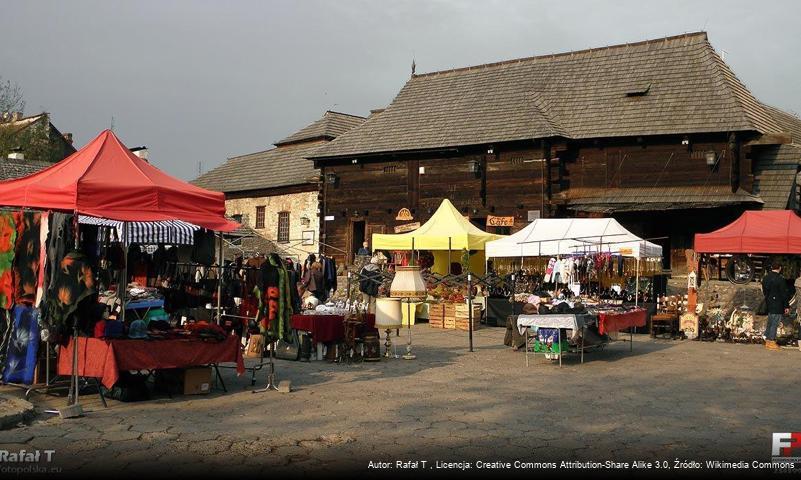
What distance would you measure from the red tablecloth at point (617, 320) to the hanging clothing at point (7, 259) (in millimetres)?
8986

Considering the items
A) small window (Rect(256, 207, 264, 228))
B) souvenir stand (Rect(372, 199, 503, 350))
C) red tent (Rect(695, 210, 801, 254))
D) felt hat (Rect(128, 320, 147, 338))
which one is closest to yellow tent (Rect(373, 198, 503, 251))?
souvenir stand (Rect(372, 199, 503, 350))

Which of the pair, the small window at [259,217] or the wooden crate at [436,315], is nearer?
the wooden crate at [436,315]

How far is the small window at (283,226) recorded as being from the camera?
35.6 metres

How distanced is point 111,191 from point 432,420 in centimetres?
461

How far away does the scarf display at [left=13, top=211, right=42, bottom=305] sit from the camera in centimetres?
892

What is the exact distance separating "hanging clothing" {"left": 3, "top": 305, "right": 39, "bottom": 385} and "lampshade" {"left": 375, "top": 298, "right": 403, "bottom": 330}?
5.47m

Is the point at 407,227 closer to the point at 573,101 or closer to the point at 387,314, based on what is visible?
the point at 573,101

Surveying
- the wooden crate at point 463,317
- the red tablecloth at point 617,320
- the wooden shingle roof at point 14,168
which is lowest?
the wooden crate at point 463,317

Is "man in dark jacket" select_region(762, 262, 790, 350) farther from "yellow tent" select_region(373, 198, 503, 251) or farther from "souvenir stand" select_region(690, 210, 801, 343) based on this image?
"yellow tent" select_region(373, 198, 503, 251)

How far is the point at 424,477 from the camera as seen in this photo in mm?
5539

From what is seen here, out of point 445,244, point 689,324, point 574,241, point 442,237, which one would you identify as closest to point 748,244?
point 689,324

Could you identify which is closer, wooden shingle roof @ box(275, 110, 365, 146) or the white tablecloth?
the white tablecloth

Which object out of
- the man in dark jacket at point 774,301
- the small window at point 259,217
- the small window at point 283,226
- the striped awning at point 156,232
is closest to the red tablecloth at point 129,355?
the striped awning at point 156,232

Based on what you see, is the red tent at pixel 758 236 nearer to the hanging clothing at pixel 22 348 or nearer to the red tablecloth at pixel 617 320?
the red tablecloth at pixel 617 320
